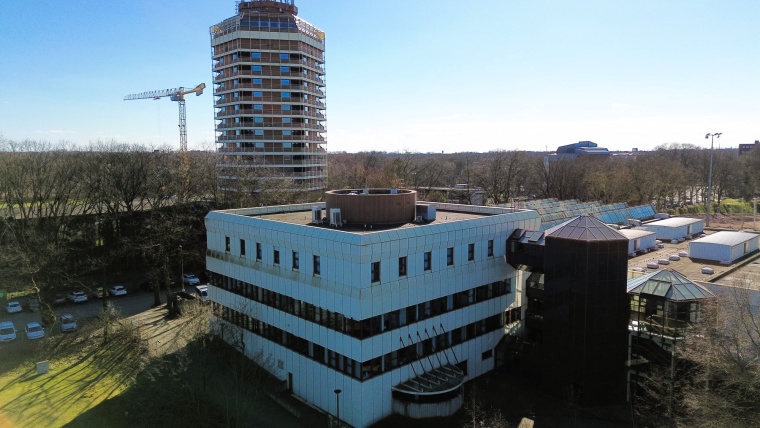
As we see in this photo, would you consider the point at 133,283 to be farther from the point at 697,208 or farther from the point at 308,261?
the point at 697,208

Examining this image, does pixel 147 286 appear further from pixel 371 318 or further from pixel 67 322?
pixel 371 318

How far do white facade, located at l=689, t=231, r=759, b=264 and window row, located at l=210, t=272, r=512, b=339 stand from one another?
70.9 feet

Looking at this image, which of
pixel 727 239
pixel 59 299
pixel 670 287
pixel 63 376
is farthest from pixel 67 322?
pixel 727 239

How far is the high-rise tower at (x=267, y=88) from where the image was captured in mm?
80062

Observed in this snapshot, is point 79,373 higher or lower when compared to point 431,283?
→ lower

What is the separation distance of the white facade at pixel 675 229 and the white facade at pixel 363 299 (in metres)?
31.3

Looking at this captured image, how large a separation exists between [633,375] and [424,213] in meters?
17.0

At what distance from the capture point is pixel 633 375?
103 ft

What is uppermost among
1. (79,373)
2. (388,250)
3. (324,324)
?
(388,250)

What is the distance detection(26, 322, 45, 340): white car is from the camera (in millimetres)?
42219

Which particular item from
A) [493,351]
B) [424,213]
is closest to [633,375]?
[493,351]

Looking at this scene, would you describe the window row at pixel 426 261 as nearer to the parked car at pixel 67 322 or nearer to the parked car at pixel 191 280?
the parked car at pixel 67 322

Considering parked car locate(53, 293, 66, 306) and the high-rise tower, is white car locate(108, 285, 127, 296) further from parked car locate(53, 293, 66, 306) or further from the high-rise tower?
the high-rise tower

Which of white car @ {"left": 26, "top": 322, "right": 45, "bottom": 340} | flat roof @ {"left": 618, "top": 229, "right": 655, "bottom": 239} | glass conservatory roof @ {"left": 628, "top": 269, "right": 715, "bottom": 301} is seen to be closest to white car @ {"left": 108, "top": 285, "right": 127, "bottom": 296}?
white car @ {"left": 26, "top": 322, "right": 45, "bottom": 340}
